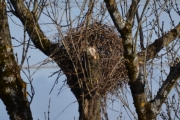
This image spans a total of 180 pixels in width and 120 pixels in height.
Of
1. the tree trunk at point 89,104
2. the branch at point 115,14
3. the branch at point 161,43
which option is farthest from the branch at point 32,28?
the branch at point 115,14

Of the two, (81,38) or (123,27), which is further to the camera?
(81,38)

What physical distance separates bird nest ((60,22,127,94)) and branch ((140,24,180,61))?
24cm

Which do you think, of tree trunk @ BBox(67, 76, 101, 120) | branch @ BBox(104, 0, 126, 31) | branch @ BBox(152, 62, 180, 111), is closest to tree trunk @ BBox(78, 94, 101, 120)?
tree trunk @ BBox(67, 76, 101, 120)

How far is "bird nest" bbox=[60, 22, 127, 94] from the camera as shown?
12.6 feet

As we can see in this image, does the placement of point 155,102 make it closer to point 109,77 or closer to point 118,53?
point 109,77

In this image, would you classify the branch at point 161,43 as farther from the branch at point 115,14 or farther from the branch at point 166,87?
the branch at point 115,14

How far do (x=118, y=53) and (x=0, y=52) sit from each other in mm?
1353

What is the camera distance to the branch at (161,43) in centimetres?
395

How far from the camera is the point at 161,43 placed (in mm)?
3982

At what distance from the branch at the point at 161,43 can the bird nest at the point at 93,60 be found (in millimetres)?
243

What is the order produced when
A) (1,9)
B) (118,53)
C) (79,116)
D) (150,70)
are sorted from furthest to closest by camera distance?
1. (150,70)
2. (118,53)
3. (79,116)
4. (1,9)

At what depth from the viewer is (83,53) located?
3.96 m

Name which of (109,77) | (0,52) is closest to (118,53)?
(109,77)

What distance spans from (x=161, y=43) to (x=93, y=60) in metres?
0.60
